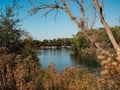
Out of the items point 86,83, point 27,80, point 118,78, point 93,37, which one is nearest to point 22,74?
point 27,80

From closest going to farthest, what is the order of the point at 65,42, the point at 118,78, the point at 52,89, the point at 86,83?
the point at 118,78
the point at 52,89
the point at 86,83
the point at 65,42

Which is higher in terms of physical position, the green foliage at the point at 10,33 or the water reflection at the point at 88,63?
the green foliage at the point at 10,33

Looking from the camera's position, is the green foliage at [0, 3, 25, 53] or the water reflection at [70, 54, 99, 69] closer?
the green foliage at [0, 3, 25, 53]

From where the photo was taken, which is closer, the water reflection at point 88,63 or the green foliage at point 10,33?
the green foliage at point 10,33

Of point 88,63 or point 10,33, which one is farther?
point 88,63

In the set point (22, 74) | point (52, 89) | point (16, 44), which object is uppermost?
point (16, 44)

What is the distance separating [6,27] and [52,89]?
17.8 ft

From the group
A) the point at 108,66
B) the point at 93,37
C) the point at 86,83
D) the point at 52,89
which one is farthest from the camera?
the point at 93,37

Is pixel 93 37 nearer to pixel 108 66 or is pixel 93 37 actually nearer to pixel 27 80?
pixel 27 80

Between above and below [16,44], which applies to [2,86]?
below

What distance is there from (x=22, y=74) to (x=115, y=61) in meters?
2.26

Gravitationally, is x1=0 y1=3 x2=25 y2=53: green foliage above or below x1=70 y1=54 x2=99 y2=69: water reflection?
above

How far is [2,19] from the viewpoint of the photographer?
1027 centimetres

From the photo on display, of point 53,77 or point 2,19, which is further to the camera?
A: point 2,19
